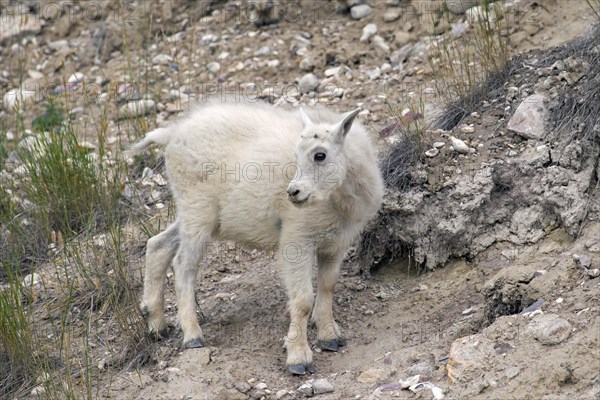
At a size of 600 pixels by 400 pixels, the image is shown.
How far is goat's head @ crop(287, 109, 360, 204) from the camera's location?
7.22 metres

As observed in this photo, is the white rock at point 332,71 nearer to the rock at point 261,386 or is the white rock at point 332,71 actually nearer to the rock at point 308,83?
the rock at point 308,83

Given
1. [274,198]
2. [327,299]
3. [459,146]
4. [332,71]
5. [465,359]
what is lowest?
[327,299]

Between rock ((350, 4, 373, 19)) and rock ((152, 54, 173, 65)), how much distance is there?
264 centimetres

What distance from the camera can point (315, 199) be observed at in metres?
7.25

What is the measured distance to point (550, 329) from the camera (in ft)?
21.5

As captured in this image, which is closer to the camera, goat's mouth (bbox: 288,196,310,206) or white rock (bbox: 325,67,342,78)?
goat's mouth (bbox: 288,196,310,206)

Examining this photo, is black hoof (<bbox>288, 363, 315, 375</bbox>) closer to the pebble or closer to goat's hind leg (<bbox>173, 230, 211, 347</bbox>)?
goat's hind leg (<bbox>173, 230, 211, 347</bbox>)

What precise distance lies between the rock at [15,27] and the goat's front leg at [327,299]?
828 centimetres

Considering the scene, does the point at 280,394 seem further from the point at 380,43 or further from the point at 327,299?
the point at 380,43

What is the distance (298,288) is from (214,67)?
18.3 feet

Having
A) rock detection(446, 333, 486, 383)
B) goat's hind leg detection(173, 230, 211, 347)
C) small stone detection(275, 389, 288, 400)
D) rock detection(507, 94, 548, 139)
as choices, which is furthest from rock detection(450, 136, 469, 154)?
small stone detection(275, 389, 288, 400)

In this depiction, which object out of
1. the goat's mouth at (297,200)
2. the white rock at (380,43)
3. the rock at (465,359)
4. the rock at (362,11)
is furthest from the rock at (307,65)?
the rock at (465,359)

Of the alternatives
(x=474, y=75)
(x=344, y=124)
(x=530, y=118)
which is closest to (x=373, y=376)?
(x=344, y=124)

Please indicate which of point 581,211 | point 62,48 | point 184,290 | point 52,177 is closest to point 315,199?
point 184,290
